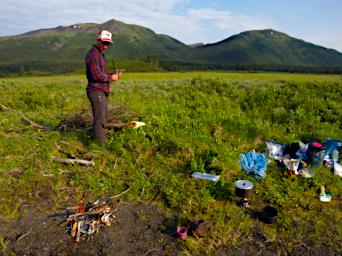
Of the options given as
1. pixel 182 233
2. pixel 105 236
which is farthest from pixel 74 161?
pixel 182 233

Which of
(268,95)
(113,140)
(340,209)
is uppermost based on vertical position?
(268,95)

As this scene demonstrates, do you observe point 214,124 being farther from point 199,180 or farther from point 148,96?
point 148,96

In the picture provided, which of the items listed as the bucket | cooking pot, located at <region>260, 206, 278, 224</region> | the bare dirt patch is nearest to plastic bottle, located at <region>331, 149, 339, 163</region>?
the bucket

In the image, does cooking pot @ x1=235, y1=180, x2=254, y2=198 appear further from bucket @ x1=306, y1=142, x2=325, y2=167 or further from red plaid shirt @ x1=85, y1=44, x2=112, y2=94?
red plaid shirt @ x1=85, y1=44, x2=112, y2=94

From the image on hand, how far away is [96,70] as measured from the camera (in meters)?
6.75

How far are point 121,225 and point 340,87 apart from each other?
1232 centimetres

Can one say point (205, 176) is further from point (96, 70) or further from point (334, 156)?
point (96, 70)

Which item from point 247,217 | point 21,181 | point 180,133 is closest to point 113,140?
point 180,133

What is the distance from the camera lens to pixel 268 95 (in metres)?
12.1

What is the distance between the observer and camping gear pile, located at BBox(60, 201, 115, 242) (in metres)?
4.54

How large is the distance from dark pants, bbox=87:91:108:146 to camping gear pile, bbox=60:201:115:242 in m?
2.60

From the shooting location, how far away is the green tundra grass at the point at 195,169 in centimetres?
472

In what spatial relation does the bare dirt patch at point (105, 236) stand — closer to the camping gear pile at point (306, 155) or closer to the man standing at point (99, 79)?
the man standing at point (99, 79)

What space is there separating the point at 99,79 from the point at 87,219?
11.7 feet
